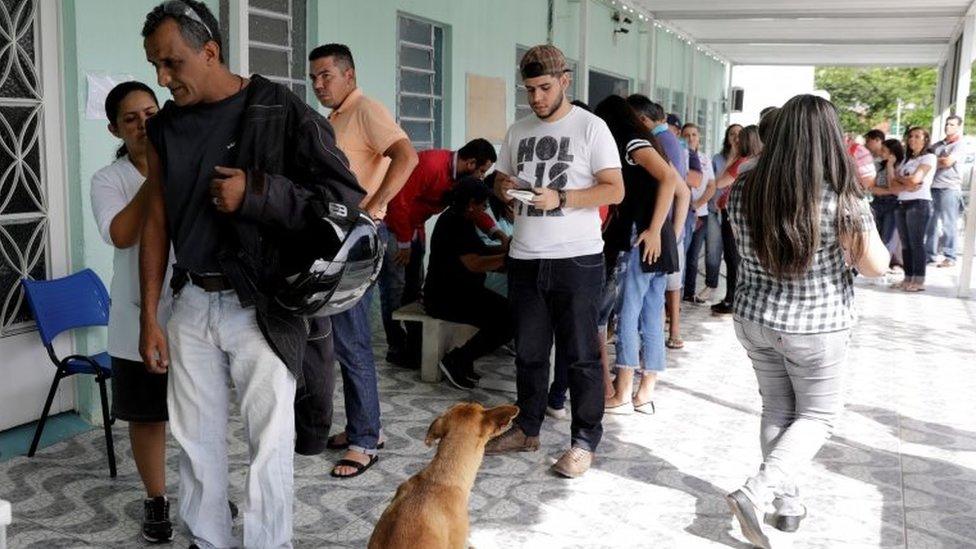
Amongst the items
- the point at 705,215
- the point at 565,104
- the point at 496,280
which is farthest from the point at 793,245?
the point at 705,215

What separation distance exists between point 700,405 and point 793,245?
2.38 meters

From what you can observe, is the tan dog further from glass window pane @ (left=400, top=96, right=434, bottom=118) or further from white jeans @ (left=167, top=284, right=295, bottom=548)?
glass window pane @ (left=400, top=96, right=434, bottom=118)

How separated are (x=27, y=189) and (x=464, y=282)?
7.85ft

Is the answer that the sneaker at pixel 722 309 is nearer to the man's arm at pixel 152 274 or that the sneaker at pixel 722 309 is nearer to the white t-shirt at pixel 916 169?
the white t-shirt at pixel 916 169

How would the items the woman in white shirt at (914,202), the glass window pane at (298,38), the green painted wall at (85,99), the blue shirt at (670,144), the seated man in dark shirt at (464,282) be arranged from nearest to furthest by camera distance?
the green painted wall at (85,99)
the blue shirt at (670,144)
the seated man in dark shirt at (464,282)
the glass window pane at (298,38)
the woman in white shirt at (914,202)

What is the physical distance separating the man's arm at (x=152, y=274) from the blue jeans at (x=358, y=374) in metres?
1.20

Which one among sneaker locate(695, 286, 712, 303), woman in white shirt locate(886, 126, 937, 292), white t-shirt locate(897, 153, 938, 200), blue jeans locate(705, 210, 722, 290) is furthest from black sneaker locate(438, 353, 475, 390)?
white t-shirt locate(897, 153, 938, 200)

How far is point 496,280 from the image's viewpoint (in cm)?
614

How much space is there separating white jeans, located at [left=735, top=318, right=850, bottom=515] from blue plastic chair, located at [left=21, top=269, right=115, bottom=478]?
8.70ft

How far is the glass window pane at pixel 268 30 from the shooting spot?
611 cm

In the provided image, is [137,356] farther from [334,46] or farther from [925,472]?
[925,472]

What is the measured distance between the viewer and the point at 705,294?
29.8 feet

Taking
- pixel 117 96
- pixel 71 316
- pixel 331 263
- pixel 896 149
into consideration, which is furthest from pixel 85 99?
pixel 896 149

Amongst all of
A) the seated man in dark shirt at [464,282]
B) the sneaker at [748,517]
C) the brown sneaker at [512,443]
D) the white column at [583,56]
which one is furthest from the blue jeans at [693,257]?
the sneaker at [748,517]
